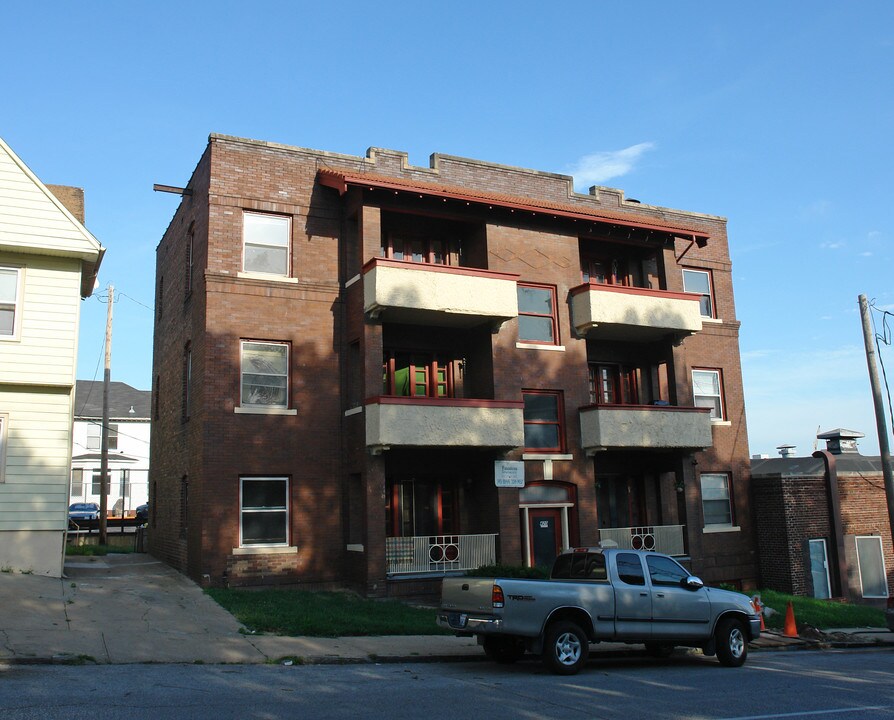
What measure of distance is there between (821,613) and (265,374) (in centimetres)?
1489

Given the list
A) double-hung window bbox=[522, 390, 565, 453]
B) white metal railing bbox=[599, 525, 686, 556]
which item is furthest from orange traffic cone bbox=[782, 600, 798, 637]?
double-hung window bbox=[522, 390, 565, 453]

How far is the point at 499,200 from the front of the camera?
71.5 feet

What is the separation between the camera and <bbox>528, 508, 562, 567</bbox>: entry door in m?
22.0

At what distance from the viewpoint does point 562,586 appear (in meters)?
12.4

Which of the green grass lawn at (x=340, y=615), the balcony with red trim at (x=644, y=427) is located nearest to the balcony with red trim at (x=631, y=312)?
the balcony with red trim at (x=644, y=427)

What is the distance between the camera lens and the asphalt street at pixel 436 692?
9008mm

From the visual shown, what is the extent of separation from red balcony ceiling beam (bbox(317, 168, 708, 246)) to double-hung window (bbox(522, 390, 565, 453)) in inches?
190

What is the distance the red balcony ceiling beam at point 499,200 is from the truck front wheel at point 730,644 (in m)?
11.9

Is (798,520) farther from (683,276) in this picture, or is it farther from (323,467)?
(323,467)

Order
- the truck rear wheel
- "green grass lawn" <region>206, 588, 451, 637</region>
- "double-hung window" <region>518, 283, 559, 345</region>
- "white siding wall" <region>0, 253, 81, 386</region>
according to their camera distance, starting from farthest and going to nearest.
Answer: "double-hung window" <region>518, 283, 559, 345</region> < "white siding wall" <region>0, 253, 81, 386</region> < "green grass lawn" <region>206, 588, 451, 637</region> < the truck rear wheel

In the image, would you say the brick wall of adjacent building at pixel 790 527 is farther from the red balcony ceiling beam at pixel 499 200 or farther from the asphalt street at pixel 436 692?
the asphalt street at pixel 436 692

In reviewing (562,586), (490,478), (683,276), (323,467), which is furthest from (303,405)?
(683,276)

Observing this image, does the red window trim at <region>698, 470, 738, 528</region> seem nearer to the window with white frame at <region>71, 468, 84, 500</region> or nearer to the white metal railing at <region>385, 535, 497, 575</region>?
the white metal railing at <region>385, 535, 497, 575</region>

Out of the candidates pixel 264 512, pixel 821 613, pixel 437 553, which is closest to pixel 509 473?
pixel 437 553
